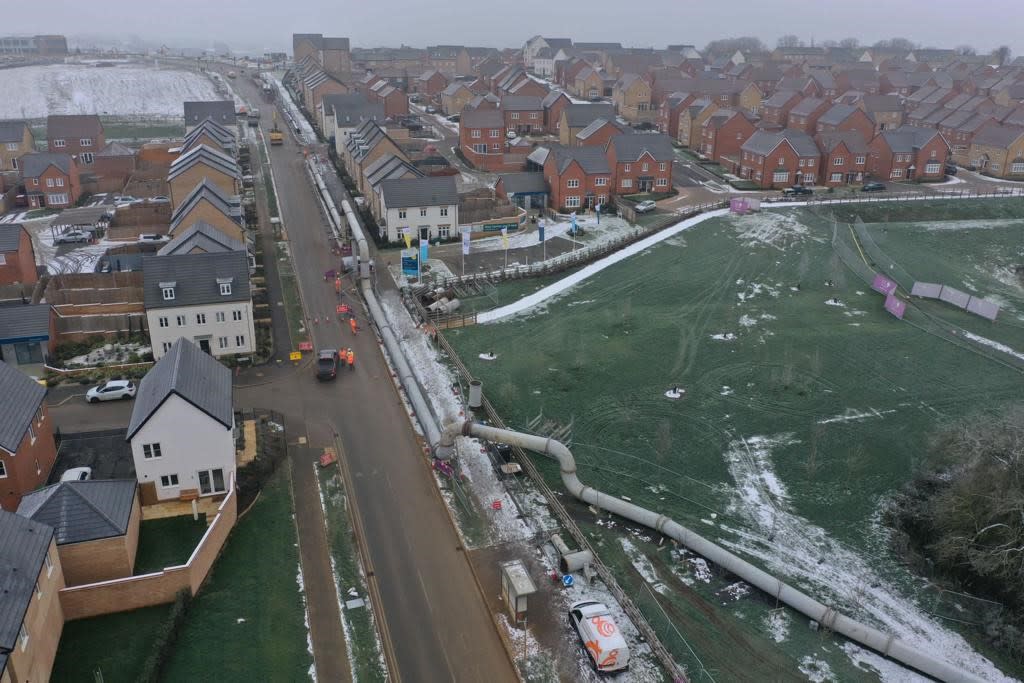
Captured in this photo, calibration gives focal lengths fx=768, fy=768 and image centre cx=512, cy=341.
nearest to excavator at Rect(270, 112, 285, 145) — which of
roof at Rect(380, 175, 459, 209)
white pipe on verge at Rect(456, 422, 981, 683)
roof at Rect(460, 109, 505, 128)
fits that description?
roof at Rect(460, 109, 505, 128)

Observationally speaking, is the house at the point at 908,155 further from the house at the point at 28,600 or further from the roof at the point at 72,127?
the roof at the point at 72,127

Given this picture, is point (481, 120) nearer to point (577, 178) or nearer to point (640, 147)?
point (640, 147)

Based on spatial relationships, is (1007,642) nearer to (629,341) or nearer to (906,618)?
(906,618)

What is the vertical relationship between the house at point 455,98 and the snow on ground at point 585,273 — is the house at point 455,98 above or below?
above

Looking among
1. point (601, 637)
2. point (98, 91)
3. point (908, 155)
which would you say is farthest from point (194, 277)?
point (98, 91)

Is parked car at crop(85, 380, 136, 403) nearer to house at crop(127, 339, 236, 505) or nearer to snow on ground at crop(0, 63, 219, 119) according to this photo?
house at crop(127, 339, 236, 505)

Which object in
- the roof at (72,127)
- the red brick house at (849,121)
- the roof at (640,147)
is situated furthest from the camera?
the red brick house at (849,121)

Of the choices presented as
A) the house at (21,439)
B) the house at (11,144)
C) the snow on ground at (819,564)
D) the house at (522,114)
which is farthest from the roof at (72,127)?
the snow on ground at (819,564)
